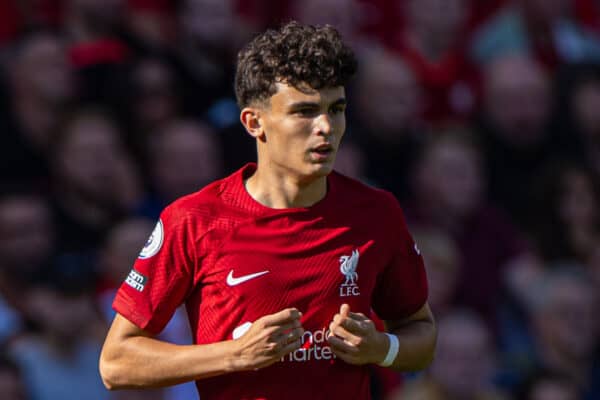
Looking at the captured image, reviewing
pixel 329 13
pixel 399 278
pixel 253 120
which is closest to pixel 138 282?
pixel 253 120

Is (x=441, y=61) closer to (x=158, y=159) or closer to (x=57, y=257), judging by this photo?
(x=158, y=159)

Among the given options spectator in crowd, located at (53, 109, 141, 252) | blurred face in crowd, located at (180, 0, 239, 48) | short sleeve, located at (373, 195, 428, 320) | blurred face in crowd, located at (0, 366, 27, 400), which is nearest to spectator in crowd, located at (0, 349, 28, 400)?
blurred face in crowd, located at (0, 366, 27, 400)

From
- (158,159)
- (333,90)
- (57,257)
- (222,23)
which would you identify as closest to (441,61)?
(222,23)

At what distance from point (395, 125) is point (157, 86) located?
5.09 ft

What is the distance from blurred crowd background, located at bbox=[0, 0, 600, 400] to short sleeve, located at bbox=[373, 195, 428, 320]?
8.19ft

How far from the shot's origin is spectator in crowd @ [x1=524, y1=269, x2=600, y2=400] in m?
7.74

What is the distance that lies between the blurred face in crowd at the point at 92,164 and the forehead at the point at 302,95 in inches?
138

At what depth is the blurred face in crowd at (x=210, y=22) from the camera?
26.8ft

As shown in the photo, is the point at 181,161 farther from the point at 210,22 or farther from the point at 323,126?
the point at 323,126

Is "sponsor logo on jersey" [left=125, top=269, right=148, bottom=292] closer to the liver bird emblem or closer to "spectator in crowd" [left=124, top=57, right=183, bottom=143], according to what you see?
the liver bird emblem

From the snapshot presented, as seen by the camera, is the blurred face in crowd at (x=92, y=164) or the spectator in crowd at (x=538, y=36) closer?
the blurred face in crowd at (x=92, y=164)

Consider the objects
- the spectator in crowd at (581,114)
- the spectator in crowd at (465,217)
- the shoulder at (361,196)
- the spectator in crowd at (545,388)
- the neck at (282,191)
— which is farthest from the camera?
the spectator in crowd at (581,114)

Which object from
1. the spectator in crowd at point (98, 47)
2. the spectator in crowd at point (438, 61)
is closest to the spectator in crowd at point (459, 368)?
the spectator in crowd at point (438, 61)

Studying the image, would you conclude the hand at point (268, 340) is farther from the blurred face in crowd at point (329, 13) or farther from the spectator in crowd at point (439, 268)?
the blurred face in crowd at point (329, 13)
